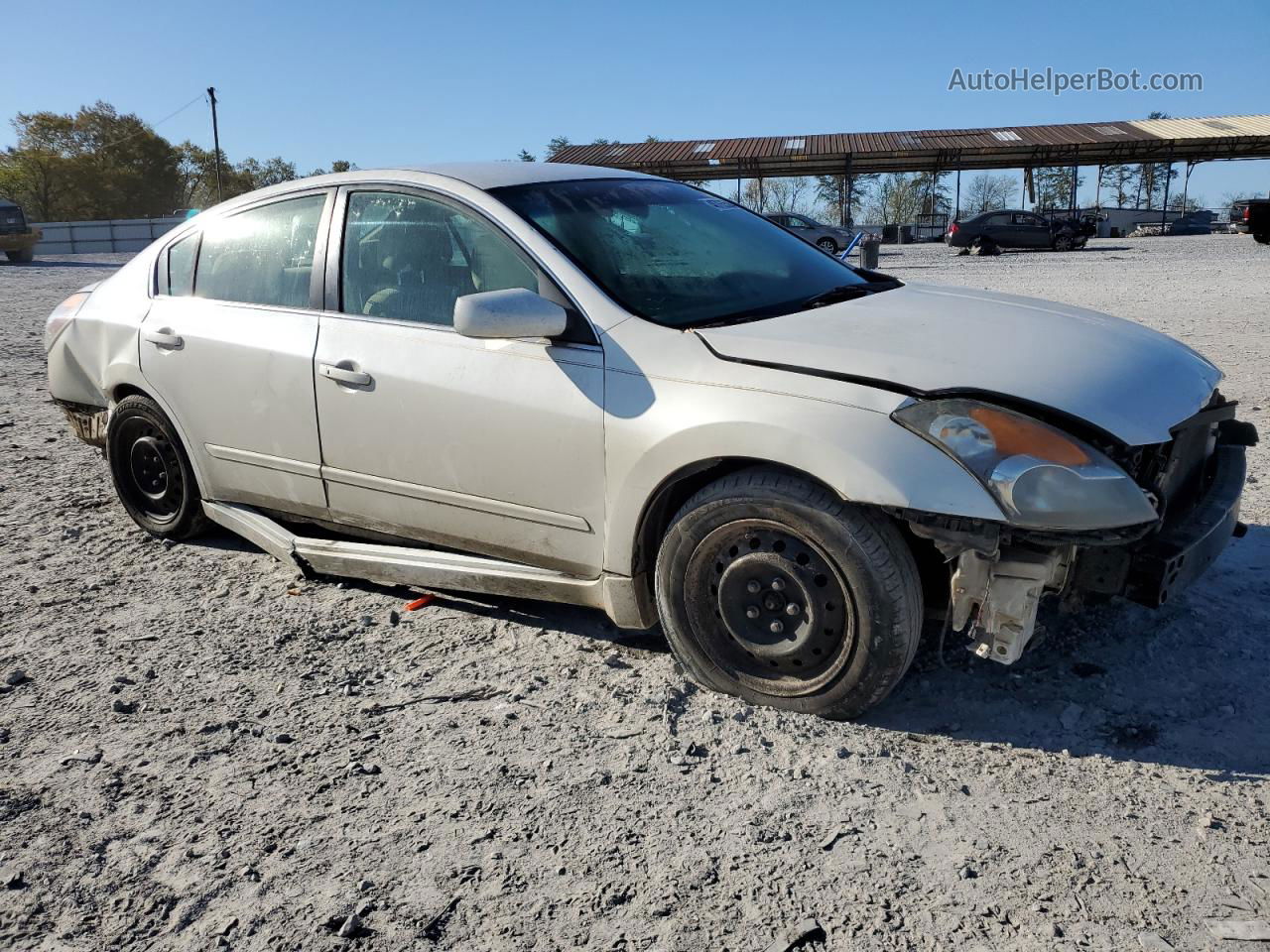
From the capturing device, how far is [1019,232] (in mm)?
33062

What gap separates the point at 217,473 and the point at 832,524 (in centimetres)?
277

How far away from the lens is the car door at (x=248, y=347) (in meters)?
3.91

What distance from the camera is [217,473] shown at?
4.36m

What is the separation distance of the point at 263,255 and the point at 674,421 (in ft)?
6.93

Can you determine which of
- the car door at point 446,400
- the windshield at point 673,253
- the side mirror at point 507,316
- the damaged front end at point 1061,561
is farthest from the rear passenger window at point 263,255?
the damaged front end at point 1061,561

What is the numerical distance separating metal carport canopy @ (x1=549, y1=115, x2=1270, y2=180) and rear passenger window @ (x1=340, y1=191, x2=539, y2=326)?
4040 cm

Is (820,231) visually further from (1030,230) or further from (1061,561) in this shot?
(1061,561)

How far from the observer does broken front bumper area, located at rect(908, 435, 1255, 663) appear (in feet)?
8.71

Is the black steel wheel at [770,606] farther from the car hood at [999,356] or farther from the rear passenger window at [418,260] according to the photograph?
the rear passenger window at [418,260]

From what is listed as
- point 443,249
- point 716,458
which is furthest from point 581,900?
point 443,249

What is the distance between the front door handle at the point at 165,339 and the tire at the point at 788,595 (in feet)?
7.90

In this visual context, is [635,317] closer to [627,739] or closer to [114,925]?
[627,739]

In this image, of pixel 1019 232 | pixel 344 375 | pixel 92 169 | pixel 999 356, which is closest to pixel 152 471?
pixel 344 375

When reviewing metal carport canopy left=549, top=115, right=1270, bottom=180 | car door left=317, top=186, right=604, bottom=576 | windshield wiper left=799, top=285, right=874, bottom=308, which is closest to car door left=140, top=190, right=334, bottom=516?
car door left=317, top=186, right=604, bottom=576
